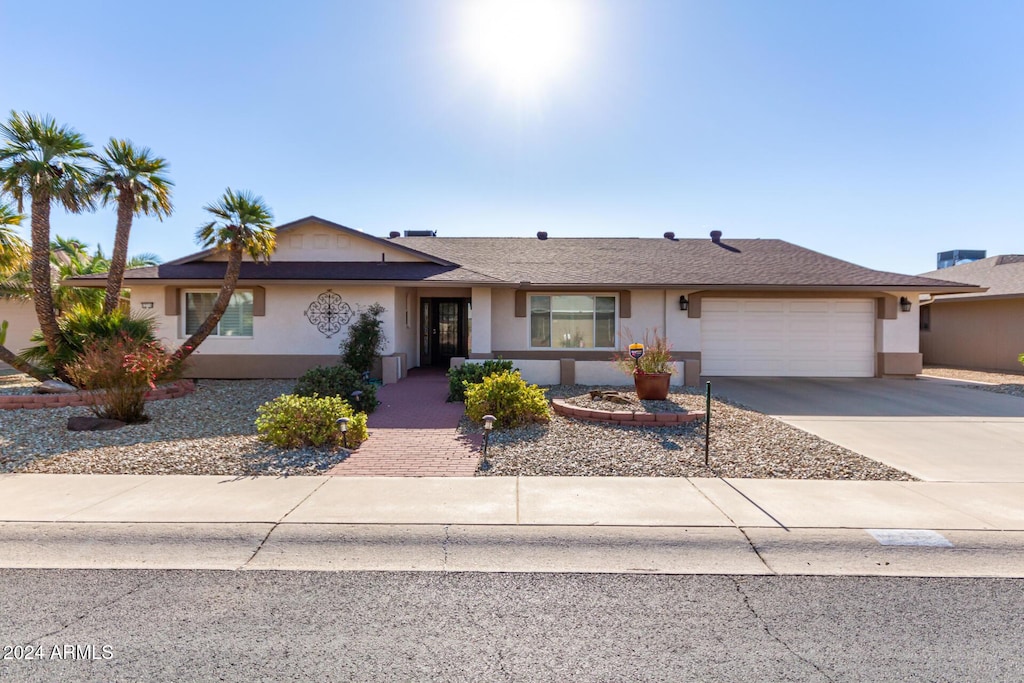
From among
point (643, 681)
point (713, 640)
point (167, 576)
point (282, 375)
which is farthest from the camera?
point (282, 375)

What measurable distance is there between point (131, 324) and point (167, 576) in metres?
10.0

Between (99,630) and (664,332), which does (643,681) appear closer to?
(99,630)

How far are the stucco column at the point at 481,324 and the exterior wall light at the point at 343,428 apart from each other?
6.56 m

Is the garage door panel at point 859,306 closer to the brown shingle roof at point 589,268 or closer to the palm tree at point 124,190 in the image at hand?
the brown shingle roof at point 589,268

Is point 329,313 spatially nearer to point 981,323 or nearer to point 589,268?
point 589,268

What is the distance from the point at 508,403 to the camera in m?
8.55

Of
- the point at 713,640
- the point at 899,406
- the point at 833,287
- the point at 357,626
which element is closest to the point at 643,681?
the point at 713,640

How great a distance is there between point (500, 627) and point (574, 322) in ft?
41.1

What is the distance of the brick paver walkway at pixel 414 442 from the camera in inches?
259

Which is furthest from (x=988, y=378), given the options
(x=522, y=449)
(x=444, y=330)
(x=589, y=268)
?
(x=444, y=330)

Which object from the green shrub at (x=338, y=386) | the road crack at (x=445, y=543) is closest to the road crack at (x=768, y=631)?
the road crack at (x=445, y=543)

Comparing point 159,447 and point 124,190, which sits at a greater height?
point 124,190

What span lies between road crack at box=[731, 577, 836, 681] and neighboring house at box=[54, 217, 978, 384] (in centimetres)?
914

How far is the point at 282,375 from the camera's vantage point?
13891mm
